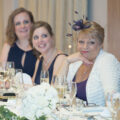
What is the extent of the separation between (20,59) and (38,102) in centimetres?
293

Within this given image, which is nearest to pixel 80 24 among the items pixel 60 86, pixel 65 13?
pixel 60 86

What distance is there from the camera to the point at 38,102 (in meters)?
1.41

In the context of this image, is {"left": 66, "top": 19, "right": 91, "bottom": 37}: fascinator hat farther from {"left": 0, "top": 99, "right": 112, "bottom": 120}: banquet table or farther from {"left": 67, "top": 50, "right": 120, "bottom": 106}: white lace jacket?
{"left": 0, "top": 99, "right": 112, "bottom": 120}: banquet table

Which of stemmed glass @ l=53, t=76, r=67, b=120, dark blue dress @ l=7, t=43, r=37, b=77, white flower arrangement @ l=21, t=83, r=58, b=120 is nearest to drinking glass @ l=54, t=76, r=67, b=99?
stemmed glass @ l=53, t=76, r=67, b=120

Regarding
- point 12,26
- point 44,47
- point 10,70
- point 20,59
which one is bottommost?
point 20,59

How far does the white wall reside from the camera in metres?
4.75

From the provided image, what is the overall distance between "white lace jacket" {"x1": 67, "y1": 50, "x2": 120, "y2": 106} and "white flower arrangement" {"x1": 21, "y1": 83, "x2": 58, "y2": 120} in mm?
1217

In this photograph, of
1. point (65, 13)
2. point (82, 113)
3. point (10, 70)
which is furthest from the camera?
point (65, 13)

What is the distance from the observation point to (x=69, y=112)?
208 centimetres

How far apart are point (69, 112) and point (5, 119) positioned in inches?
30.0

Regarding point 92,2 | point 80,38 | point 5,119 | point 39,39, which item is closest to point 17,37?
point 39,39

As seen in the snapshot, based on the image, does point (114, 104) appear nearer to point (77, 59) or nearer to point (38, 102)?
point (38, 102)

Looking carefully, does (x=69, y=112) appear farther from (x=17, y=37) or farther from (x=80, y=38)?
(x=17, y=37)

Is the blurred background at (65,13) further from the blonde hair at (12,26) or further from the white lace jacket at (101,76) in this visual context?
the white lace jacket at (101,76)
